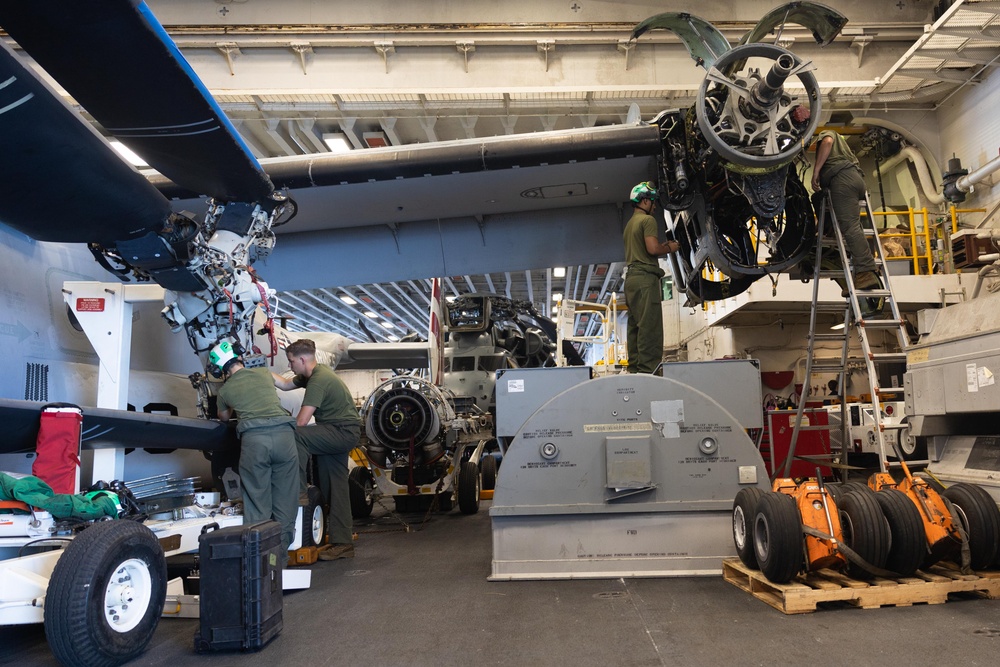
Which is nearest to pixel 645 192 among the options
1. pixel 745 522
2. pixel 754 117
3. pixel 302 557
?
pixel 754 117

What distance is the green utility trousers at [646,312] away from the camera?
18.7 ft

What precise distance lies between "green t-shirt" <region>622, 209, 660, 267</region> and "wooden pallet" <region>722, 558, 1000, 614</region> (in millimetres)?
2854

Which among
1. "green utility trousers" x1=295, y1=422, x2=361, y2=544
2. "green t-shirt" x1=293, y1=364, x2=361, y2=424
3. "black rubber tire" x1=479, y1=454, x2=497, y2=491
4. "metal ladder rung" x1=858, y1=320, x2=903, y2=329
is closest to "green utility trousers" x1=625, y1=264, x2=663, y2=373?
"metal ladder rung" x1=858, y1=320, x2=903, y2=329

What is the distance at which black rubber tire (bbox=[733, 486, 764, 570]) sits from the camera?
13.2ft

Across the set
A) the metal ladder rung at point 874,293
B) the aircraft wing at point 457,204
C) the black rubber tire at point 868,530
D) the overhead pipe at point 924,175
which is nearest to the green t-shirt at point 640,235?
the aircraft wing at point 457,204

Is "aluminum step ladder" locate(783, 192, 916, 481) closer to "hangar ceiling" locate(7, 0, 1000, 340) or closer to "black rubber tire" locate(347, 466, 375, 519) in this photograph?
"hangar ceiling" locate(7, 0, 1000, 340)

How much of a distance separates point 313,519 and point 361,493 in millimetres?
Result: 2847

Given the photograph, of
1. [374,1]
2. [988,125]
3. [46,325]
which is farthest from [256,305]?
[988,125]

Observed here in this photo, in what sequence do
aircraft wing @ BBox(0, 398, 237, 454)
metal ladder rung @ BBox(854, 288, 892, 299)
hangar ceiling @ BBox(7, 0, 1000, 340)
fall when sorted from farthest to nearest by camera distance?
1. hangar ceiling @ BBox(7, 0, 1000, 340)
2. metal ladder rung @ BBox(854, 288, 892, 299)
3. aircraft wing @ BBox(0, 398, 237, 454)

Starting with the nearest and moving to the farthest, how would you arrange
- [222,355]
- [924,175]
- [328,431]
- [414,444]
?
[222,355]
[328,431]
[414,444]
[924,175]

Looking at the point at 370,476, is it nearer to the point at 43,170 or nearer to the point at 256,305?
the point at 256,305

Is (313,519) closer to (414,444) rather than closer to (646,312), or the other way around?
(414,444)

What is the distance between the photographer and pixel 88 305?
4574 mm

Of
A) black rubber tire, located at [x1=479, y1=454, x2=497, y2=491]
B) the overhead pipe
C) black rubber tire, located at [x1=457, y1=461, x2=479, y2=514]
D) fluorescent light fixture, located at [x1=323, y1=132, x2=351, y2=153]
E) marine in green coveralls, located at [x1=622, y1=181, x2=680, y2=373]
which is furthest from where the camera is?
the overhead pipe
